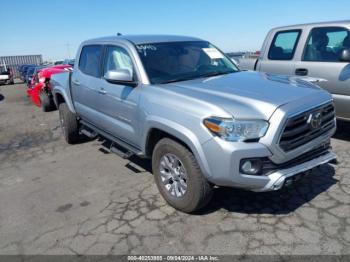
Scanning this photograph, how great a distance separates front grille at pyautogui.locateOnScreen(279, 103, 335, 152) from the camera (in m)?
2.95

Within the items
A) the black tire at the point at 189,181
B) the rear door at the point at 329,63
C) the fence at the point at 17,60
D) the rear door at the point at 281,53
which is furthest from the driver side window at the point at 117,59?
the fence at the point at 17,60

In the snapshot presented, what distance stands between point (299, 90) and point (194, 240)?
6.02 feet

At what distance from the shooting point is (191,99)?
315cm

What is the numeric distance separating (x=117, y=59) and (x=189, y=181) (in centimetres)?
210

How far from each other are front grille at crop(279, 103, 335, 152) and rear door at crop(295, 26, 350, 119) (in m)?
1.73

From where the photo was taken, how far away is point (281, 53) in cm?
604

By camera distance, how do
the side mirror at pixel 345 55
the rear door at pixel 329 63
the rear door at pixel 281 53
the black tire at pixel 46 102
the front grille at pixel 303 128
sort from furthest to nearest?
1. the black tire at pixel 46 102
2. the rear door at pixel 281 53
3. the rear door at pixel 329 63
4. the side mirror at pixel 345 55
5. the front grille at pixel 303 128

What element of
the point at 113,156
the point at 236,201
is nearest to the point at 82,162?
the point at 113,156

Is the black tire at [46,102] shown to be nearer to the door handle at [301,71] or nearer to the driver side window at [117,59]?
the driver side window at [117,59]

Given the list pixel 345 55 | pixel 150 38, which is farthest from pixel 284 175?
pixel 345 55

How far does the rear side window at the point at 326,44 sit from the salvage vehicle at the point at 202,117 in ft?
5.74

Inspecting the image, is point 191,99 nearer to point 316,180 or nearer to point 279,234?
point 279,234

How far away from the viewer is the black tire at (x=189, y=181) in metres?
3.15

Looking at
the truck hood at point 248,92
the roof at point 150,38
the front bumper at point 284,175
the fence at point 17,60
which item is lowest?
the fence at point 17,60
